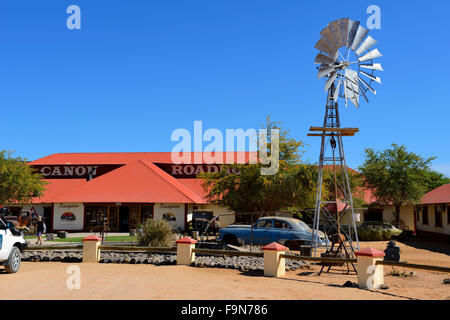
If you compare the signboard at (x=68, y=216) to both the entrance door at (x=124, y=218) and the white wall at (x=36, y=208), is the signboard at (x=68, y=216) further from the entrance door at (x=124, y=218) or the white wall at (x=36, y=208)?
the entrance door at (x=124, y=218)

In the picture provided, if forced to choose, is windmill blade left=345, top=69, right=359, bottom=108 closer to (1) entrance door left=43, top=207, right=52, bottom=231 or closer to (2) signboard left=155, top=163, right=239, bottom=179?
(2) signboard left=155, top=163, right=239, bottom=179

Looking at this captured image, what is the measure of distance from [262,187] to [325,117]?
12.0 m

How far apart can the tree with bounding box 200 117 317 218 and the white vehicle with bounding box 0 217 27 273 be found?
632 inches

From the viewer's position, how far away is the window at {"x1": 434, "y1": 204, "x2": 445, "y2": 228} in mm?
30431

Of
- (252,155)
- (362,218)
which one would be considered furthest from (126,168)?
(362,218)

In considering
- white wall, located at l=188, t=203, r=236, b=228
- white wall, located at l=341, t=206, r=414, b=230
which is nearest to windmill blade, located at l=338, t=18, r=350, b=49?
white wall, located at l=188, t=203, r=236, b=228

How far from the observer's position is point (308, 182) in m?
27.4

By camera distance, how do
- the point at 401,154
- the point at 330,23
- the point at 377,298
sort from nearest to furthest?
1. the point at 377,298
2. the point at 330,23
3. the point at 401,154

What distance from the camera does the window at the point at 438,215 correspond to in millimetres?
30431

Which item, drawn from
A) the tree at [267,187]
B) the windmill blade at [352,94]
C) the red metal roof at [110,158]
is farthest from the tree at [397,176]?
the windmill blade at [352,94]

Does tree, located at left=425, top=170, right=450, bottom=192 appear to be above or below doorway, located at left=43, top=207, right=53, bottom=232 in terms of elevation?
above

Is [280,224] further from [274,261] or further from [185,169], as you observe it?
[185,169]
